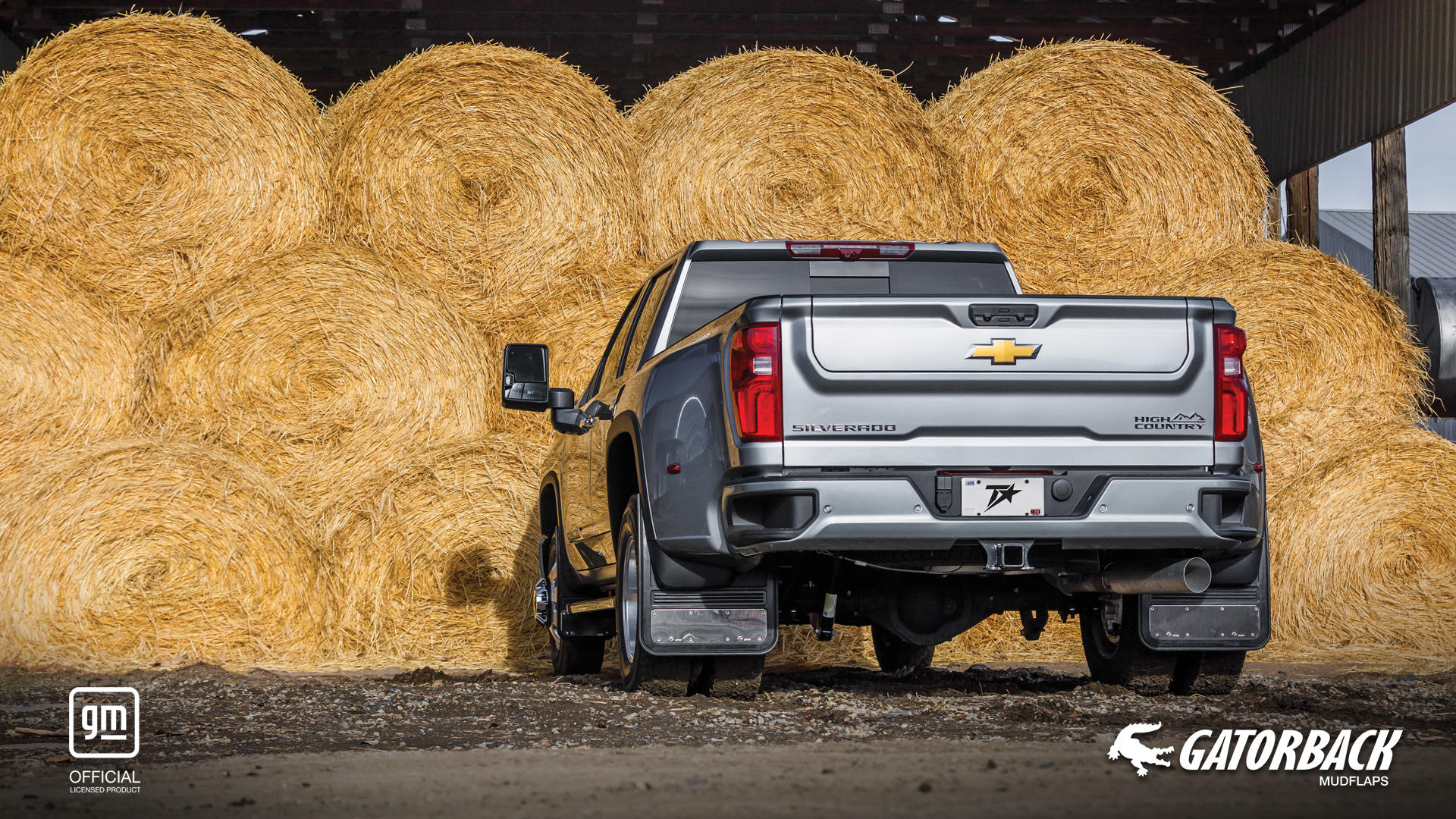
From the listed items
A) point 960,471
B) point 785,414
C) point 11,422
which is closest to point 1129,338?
point 960,471

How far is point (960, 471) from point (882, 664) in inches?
150

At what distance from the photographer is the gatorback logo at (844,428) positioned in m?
4.92

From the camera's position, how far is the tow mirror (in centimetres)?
690

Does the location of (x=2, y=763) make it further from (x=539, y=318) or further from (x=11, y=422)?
(x=539, y=318)

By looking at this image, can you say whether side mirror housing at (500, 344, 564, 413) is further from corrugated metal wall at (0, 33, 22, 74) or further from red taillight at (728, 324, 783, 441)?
corrugated metal wall at (0, 33, 22, 74)

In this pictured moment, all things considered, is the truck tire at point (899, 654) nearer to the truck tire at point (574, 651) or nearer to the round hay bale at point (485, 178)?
the truck tire at point (574, 651)

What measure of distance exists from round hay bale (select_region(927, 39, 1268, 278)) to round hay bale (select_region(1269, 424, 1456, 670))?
1.58 meters

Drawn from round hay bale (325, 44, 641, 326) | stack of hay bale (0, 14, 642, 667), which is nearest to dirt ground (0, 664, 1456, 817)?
stack of hay bale (0, 14, 642, 667)

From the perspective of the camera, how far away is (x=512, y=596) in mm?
8641

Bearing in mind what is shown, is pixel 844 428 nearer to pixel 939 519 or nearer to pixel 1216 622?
pixel 939 519

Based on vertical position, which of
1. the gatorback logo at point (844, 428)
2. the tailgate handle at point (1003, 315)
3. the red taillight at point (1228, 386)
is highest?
the tailgate handle at point (1003, 315)

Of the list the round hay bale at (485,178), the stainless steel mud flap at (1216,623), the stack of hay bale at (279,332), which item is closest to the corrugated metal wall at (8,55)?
the stack of hay bale at (279,332)

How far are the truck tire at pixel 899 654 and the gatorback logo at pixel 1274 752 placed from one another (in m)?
3.44

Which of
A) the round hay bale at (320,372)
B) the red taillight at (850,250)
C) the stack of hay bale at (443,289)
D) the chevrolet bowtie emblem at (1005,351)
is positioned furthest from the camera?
the round hay bale at (320,372)
